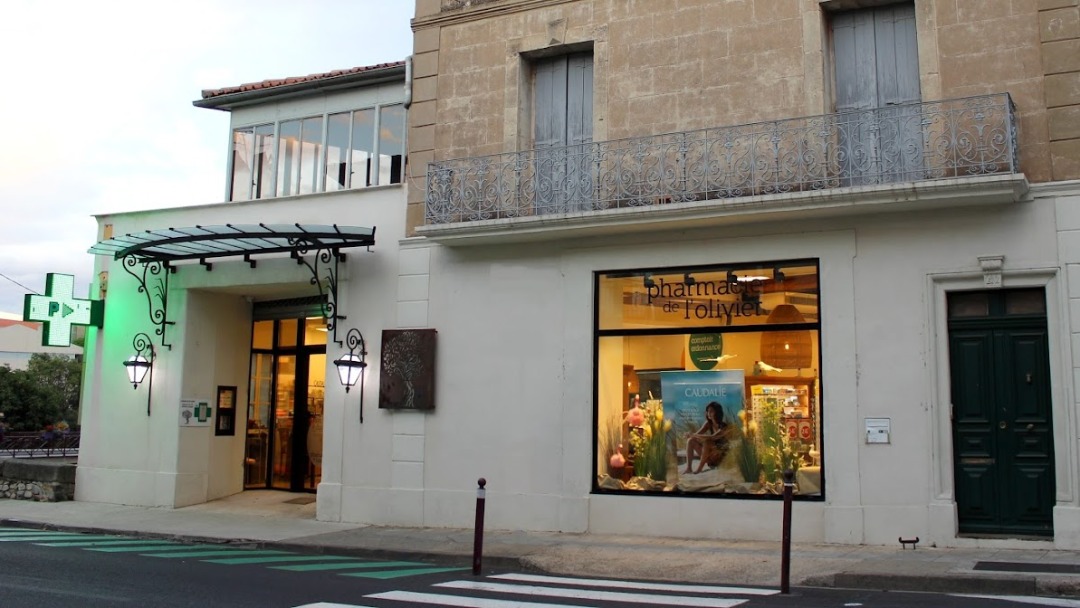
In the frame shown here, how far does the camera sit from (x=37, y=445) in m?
31.4

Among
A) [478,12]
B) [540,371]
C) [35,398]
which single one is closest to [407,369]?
[540,371]

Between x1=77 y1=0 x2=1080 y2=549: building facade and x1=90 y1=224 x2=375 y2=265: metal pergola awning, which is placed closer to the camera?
x1=77 y1=0 x2=1080 y2=549: building facade

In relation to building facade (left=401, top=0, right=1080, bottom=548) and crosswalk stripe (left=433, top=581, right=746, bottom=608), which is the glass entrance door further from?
crosswalk stripe (left=433, top=581, right=746, bottom=608)

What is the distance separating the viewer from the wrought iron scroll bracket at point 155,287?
680 inches

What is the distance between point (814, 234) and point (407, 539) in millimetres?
6771

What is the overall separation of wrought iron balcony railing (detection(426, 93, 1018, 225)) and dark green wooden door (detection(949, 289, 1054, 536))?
6.12 ft

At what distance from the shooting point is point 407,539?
13031mm

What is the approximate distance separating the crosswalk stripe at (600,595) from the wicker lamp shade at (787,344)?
4.76 m

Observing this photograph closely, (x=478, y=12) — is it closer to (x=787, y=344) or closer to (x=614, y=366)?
(x=614, y=366)

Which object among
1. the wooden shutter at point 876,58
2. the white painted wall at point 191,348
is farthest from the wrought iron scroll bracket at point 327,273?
the wooden shutter at point 876,58

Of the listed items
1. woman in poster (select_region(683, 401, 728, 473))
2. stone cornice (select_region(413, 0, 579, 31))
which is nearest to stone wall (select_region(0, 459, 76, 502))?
stone cornice (select_region(413, 0, 579, 31))

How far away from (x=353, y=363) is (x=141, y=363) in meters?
4.64

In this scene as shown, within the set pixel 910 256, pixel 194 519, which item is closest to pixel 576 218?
pixel 910 256

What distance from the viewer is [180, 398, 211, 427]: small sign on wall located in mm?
17016
